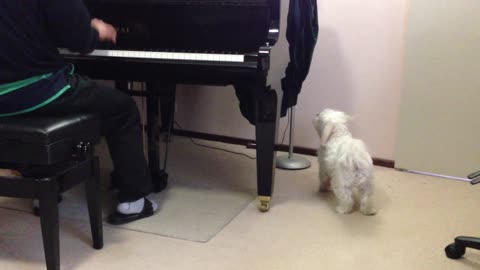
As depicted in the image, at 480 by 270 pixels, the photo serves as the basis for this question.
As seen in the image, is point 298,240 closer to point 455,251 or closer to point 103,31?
point 455,251

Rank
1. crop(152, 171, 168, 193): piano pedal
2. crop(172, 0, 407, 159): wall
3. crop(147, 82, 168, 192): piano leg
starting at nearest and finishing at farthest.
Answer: crop(147, 82, 168, 192): piano leg
crop(152, 171, 168, 193): piano pedal
crop(172, 0, 407, 159): wall

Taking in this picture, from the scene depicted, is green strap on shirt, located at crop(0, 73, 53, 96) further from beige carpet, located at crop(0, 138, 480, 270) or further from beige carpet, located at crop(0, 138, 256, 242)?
beige carpet, located at crop(0, 138, 256, 242)

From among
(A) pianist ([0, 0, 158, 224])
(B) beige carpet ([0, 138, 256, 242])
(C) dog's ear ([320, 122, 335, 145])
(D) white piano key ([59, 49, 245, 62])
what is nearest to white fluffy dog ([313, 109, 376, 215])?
(C) dog's ear ([320, 122, 335, 145])

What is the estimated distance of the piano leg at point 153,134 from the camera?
2357 millimetres

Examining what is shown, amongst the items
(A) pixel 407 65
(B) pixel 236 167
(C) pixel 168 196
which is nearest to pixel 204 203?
(C) pixel 168 196

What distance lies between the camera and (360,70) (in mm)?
2988

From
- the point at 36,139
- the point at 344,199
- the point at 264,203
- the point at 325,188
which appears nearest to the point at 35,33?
the point at 36,139

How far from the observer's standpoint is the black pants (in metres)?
1.80

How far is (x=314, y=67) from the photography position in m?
3.12

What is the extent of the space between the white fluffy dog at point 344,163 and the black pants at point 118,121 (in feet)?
2.84

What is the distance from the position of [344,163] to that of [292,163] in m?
0.78

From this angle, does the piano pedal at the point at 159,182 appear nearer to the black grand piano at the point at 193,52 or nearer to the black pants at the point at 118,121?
the black grand piano at the point at 193,52

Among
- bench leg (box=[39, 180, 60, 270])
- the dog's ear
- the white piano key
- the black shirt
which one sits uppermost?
the black shirt

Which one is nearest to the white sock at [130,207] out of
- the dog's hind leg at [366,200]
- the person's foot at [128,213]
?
the person's foot at [128,213]
